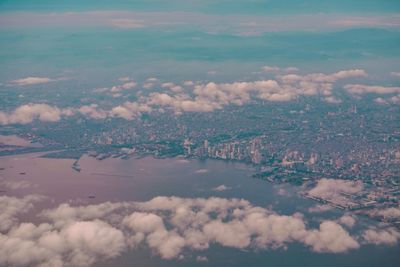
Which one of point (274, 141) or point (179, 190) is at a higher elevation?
point (179, 190)

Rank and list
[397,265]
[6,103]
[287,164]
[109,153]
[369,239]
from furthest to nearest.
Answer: [6,103] < [109,153] < [287,164] < [369,239] < [397,265]

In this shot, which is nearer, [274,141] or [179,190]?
[179,190]

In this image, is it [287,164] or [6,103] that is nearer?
[287,164]

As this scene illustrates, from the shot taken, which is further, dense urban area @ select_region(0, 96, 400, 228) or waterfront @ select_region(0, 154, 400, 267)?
dense urban area @ select_region(0, 96, 400, 228)

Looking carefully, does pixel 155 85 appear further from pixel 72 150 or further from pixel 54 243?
pixel 54 243

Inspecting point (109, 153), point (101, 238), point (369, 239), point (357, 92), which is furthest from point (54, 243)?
point (357, 92)

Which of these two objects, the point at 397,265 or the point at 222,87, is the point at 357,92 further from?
the point at 397,265

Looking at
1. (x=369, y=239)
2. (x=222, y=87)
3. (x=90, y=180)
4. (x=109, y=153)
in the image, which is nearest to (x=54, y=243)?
(x=90, y=180)

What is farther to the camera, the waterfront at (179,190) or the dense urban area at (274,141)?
the dense urban area at (274,141)

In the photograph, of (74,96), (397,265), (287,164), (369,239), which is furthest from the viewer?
(74,96)
